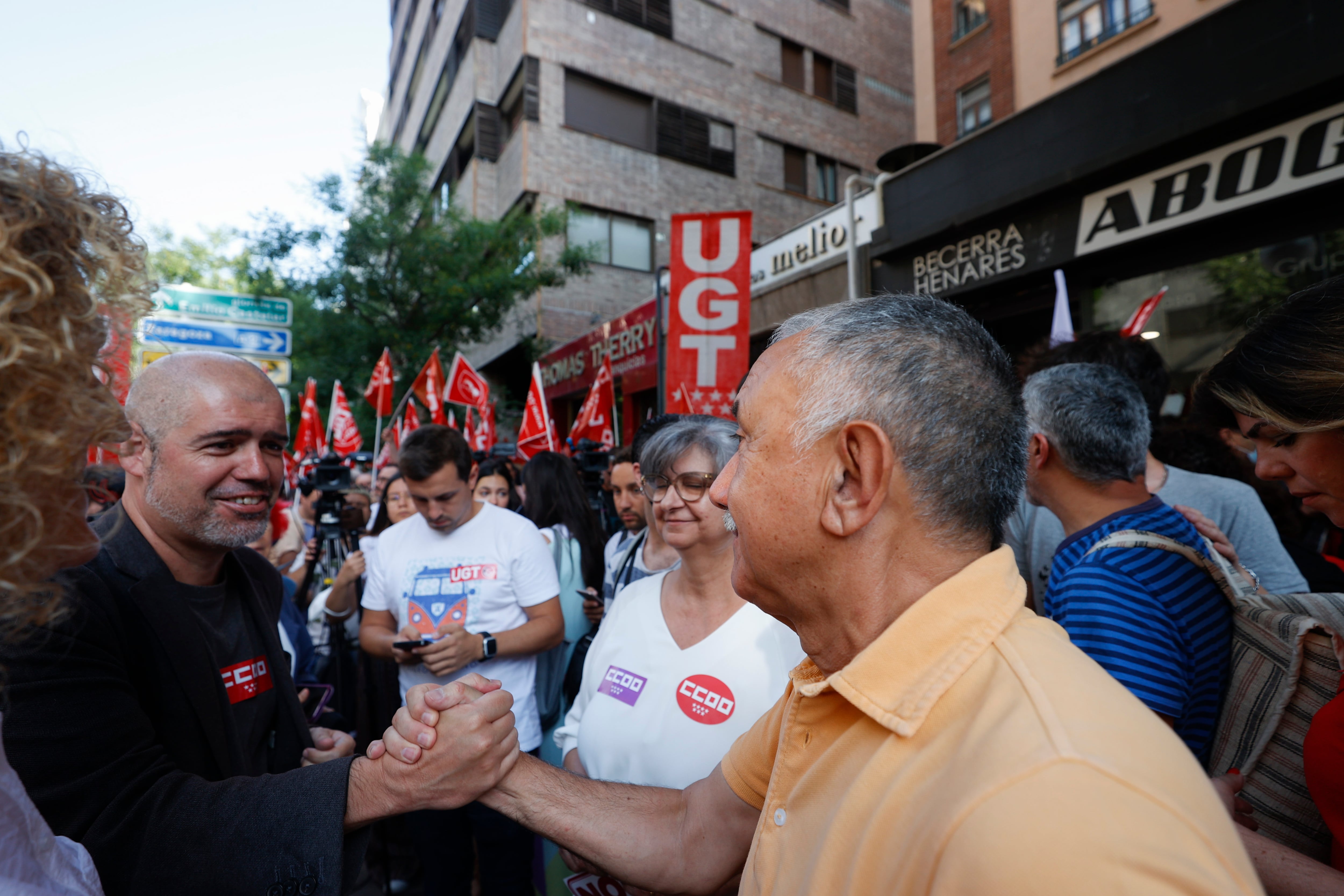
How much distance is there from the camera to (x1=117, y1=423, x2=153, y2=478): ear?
2.13m

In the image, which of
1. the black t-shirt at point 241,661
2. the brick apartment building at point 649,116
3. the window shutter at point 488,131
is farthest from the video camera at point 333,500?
the window shutter at point 488,131

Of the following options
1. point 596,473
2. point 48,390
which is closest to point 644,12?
point 596,473

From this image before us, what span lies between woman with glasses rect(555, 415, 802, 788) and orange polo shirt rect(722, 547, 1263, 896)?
2.74 feet

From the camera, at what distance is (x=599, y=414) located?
8.95 meters

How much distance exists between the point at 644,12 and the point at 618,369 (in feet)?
31.8

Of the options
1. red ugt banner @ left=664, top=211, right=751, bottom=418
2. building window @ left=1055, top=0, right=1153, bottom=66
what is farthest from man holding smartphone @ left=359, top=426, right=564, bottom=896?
building window @ left=1055, top=0, right=1153, bottom=66

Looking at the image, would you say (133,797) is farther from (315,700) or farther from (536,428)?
(536,428)

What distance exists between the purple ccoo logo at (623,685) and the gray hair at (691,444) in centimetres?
71

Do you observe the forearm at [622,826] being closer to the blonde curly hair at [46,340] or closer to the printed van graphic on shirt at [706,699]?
the printed van graphic on shirt at [706,699]

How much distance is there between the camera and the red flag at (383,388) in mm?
9875

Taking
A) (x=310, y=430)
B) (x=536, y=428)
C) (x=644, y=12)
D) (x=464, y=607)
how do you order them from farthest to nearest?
(x=644, y=12) → (x=310, y=430) → (x=536, y=428) → (x=464, y=607)

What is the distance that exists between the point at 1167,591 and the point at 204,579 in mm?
2647

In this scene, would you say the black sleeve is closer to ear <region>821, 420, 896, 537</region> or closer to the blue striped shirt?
ear <region>821, 420, 896, 537</region>

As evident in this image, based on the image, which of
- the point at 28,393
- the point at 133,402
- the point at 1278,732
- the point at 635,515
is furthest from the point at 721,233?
the point at 28,393
